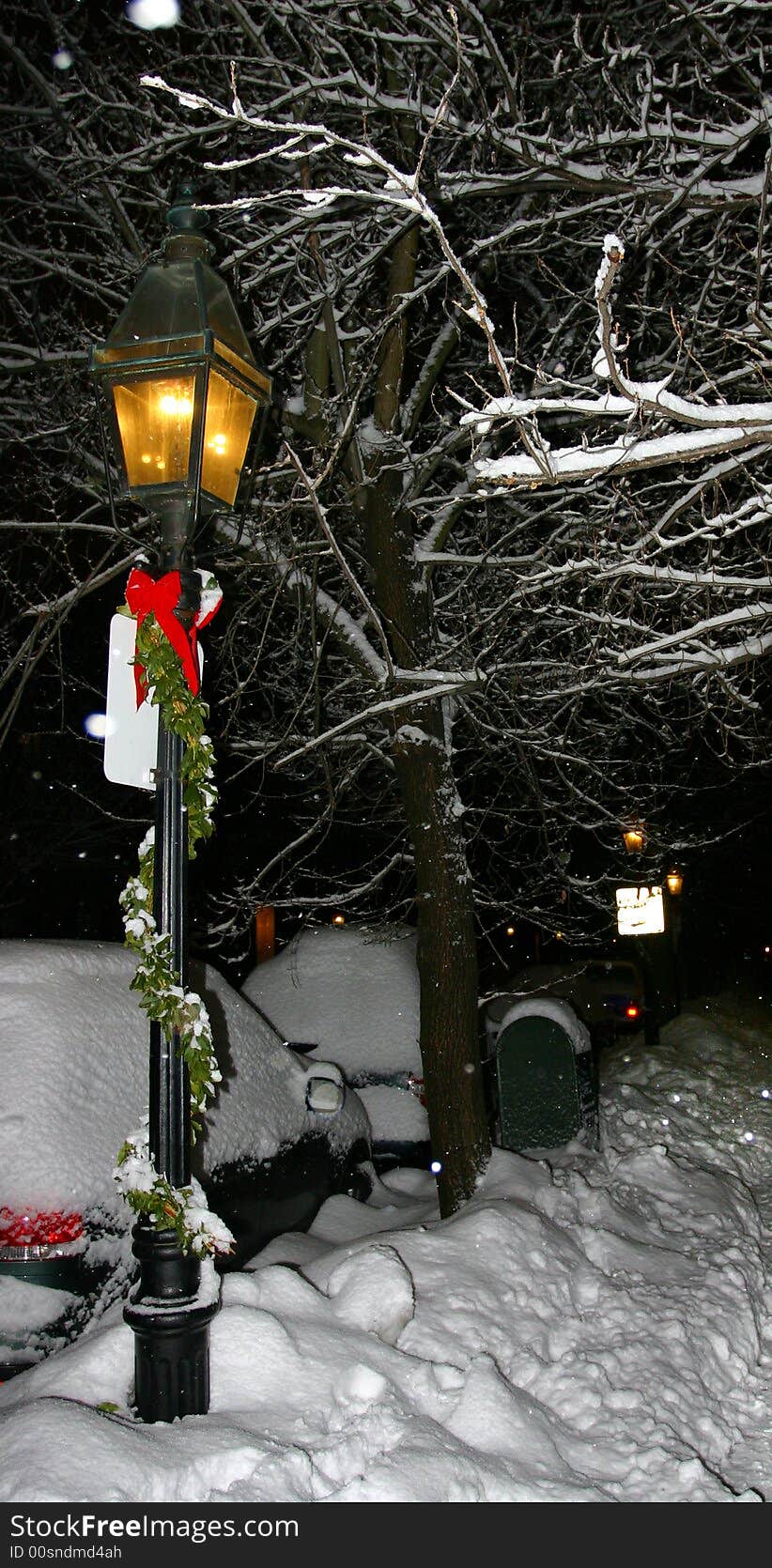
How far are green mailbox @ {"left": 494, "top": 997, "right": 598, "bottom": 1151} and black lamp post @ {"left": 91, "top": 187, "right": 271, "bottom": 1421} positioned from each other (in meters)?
3.93

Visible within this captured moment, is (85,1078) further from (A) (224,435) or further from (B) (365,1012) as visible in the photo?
(B) (365,1012)

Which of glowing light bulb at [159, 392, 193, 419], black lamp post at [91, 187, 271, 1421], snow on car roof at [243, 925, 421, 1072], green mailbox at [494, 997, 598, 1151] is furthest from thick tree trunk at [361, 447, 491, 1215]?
glowing light bulb at [159, 392, 193, 419]

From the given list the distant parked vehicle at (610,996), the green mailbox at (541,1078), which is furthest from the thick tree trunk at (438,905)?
the distant parked vehicle at (610,996)

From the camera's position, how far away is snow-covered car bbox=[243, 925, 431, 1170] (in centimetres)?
777

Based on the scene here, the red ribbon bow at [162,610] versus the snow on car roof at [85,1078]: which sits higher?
the red ribbon bow at [162,610]

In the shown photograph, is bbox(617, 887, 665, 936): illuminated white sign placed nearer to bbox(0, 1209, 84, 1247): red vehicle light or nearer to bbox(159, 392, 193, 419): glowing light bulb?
bbox(0, 1209, 84, 1247): red vehicle light

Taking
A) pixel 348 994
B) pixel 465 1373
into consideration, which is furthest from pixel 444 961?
pixel 465 1373

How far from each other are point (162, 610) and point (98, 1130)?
205cm

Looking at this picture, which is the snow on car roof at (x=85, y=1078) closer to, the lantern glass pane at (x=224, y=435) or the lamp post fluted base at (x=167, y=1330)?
the lamp post fluted base at (x=167, y=1330)

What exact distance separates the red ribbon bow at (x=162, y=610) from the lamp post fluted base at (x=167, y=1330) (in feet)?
5.81

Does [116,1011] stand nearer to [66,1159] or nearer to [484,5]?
[66,1159]

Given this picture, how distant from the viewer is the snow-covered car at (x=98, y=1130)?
399cm

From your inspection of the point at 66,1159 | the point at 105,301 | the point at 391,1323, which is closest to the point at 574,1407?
the point at 391,1323

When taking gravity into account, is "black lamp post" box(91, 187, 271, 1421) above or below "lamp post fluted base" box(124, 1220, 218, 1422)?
above
